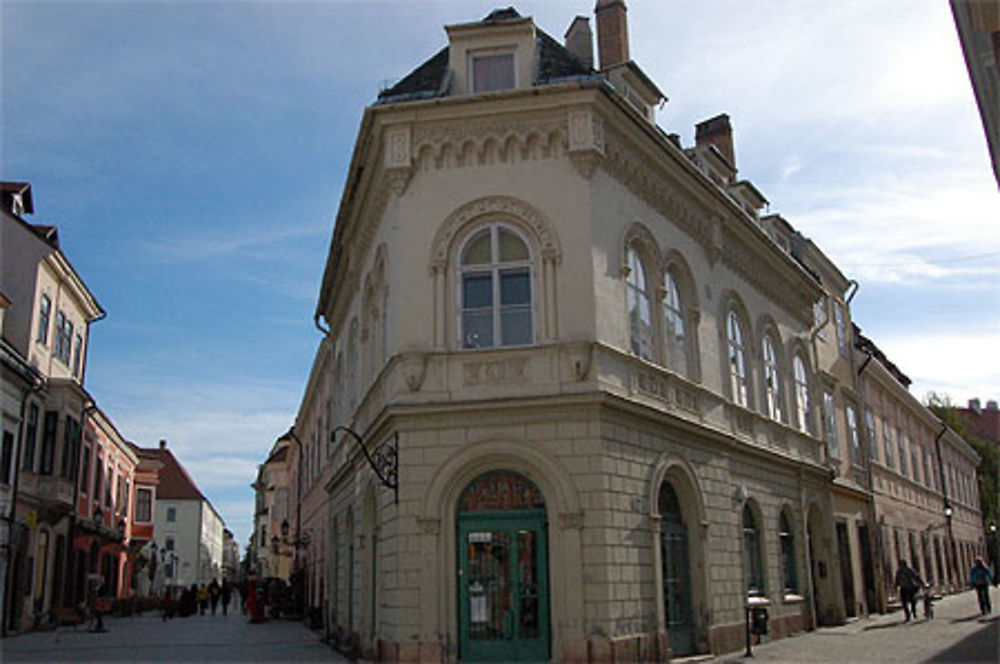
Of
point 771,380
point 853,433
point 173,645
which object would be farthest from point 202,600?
point 771,380

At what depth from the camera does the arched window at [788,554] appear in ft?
72.0

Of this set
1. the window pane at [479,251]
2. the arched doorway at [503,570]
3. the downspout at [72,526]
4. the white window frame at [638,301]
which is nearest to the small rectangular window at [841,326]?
the white window frame at [638,301]

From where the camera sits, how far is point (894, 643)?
18.3 metres

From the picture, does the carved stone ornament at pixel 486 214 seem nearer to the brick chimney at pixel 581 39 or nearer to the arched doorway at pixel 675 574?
the arched doorway at pixel 675 574

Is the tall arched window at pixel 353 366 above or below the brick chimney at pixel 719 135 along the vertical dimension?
below

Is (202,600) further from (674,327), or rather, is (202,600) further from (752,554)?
(674,327)

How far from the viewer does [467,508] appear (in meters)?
14.6

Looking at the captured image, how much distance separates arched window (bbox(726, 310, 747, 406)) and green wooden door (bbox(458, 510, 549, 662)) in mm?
7940

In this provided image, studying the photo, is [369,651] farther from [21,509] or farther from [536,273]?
[21,509]

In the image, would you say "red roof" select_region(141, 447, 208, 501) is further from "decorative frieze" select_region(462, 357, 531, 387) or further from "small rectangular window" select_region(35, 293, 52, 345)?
"decorative frieze" select_region(462, 357, 531, 387)

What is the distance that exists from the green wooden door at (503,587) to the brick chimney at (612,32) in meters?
11.0

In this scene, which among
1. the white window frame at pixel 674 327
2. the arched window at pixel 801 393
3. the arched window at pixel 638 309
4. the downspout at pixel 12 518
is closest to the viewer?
the arched window at pixel 638 309

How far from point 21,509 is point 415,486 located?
1726 centimetres

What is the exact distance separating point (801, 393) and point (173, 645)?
18180mm
